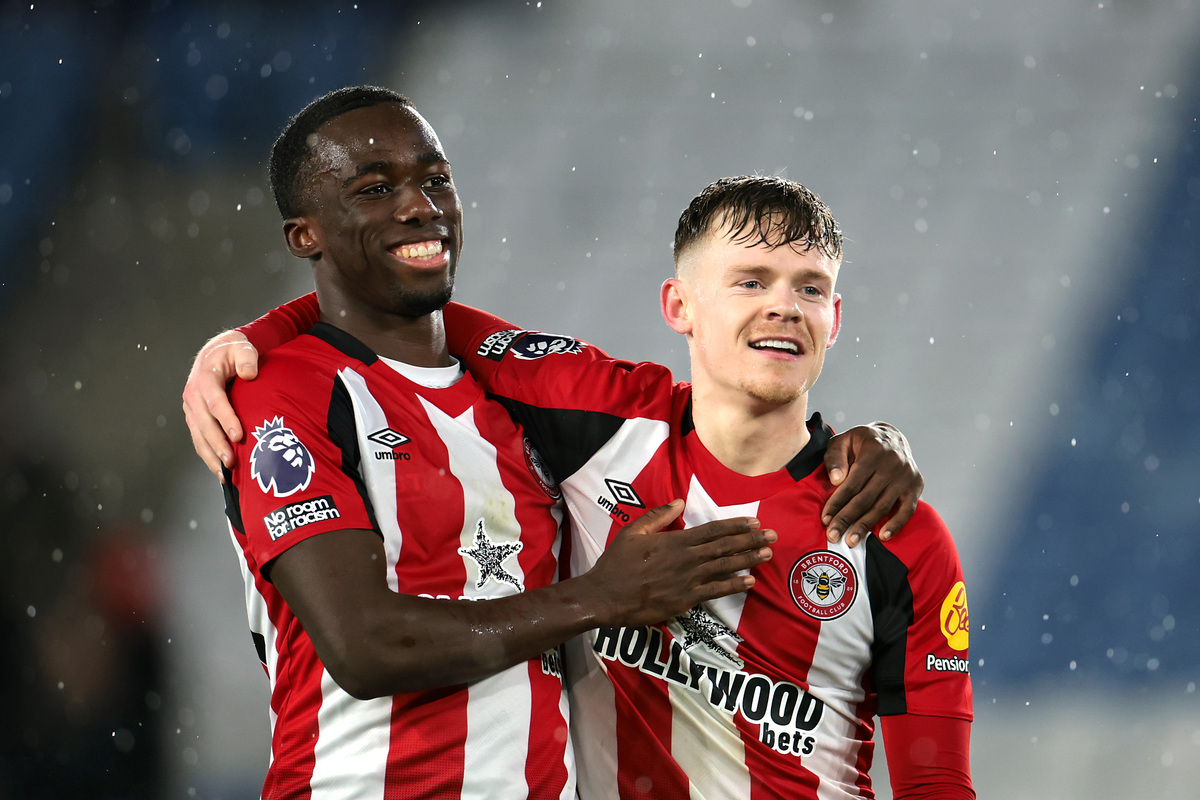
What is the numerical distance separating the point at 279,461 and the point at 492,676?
0.49 meters

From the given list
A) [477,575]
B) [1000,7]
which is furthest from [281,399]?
[1000,7]

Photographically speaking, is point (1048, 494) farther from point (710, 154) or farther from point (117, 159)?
point (117, 159)

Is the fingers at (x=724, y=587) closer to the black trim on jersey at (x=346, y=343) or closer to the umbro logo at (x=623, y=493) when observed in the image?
the umbro logo at (x=623, y=493)

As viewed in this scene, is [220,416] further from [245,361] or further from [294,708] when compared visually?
[294,708]

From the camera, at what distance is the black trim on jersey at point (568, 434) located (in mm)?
2025

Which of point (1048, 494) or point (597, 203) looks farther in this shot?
point (597, 203)

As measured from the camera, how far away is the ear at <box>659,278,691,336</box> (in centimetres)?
205

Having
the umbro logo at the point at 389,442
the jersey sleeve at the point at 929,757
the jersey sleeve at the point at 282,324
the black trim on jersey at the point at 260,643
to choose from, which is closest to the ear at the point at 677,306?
the umbro logo at the point at 389,442

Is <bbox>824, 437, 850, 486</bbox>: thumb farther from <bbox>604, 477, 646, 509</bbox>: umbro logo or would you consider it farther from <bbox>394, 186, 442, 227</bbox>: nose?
<bbox>394, 186, 442, 227</bbox>: nose

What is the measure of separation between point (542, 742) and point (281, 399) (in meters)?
0.72

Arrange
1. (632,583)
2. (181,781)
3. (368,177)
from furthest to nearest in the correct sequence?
(181,781)
(368,177)
(632,583)

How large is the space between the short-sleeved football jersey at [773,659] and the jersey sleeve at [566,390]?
0.09 m

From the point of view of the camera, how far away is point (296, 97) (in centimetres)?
453

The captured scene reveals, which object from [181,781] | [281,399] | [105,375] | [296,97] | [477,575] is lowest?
[181,781]
